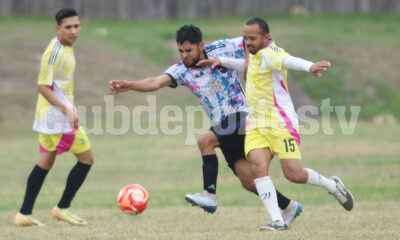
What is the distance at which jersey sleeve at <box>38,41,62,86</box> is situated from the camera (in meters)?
8.91

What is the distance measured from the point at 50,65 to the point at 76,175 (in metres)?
1.33

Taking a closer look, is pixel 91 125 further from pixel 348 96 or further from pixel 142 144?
pixel 348 96

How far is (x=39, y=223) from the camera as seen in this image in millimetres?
9039

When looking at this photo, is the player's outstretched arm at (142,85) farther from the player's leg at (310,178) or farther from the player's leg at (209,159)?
the player's leg at (310,178)

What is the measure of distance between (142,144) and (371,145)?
562 centimetres

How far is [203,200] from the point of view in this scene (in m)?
8.10

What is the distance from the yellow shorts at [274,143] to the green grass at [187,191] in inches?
30.9

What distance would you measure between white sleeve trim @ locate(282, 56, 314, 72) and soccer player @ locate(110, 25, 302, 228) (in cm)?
93

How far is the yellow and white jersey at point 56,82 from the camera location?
893 centimetres

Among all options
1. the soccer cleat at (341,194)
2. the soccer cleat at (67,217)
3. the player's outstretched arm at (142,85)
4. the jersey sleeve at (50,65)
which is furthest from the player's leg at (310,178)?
the jersey sleeve at (50,65)

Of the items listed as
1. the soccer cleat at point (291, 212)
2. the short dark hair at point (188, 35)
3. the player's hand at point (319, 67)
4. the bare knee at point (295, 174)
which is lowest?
the soccer cleat at point (291, 212)

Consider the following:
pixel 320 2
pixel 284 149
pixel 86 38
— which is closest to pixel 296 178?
pixel 284 149

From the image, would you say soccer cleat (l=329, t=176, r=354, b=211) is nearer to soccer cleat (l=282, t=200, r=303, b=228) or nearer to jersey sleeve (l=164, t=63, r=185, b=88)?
soccer cleat (l=282, t=200, r=303, b=228)

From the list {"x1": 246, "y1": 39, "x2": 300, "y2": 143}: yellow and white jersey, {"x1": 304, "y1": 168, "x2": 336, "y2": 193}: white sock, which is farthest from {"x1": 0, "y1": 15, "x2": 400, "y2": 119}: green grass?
{"x1": 246, "y1": 39, "x2": 300, "y2": 143}: yellow and white jersey
